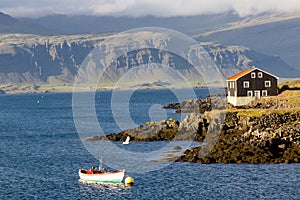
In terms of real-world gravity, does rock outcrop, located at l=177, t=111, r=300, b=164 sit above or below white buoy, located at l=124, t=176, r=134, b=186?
above

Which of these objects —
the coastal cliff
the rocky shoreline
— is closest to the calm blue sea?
the rocky shoreline

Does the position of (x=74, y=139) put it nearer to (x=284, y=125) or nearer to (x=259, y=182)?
(x=284, y=125)

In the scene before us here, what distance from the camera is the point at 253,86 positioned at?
137 meters

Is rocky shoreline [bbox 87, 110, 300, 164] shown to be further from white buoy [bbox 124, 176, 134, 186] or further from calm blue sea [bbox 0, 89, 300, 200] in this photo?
white buoy [bbox 124, 176, 134, 186]

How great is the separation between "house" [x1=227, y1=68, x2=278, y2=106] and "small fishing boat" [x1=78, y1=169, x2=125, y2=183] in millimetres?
63716

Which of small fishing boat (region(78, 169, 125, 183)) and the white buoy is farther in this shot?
small fishing boat (region(78, 169, 125, 183))

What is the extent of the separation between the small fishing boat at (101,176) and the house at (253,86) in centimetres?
6372

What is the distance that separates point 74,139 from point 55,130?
24.8m

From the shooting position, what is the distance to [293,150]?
85875 mm

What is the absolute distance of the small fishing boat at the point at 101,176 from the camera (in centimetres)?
7706

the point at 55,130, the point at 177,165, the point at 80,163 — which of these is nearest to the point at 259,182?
the point at 177,165

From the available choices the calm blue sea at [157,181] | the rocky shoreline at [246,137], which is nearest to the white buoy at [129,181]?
the calm blue sea at [157,181]

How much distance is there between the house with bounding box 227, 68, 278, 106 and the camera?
5384 inches

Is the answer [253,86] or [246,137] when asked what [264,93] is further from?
[246,137]
